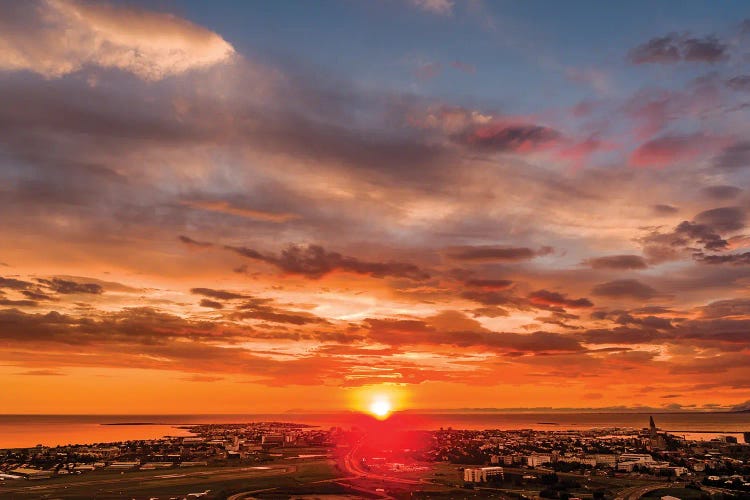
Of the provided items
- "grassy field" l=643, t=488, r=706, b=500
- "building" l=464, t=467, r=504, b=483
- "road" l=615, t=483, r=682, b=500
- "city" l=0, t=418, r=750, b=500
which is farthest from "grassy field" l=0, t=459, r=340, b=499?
"grassy field" l=643, t=488, r=706, b=500

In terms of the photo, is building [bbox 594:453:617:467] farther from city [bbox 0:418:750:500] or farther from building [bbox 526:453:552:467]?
building [bbox 526:453:552:467]

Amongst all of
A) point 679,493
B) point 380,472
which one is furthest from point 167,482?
point 679,493

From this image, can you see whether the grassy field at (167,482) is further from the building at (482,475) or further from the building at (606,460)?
the building at (606,460)

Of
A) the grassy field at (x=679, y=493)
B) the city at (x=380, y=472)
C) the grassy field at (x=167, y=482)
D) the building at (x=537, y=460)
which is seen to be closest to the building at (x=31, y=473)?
the city at (x=380, y=472)

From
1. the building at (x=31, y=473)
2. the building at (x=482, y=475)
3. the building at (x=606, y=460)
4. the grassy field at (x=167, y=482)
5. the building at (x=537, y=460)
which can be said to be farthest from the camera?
the building at (x=537, y=460)

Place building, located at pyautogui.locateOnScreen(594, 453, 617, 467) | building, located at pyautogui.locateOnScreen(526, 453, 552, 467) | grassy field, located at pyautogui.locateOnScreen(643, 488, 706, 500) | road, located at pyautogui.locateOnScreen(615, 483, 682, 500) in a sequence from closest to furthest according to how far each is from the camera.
A: grassy field, located at pyautogui.locateOnScreen(643, 488, 706, 500) < road, located at pyautogui.locateOnScreen(615, 483, 682, 500) < building, located at pyautogui.locateOnScreen(594, 453, 617, 467) < building, located at pyautogui.locateOnScreen(526, 453, 552, 467)

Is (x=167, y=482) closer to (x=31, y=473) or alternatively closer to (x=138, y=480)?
(x=138, y=480)

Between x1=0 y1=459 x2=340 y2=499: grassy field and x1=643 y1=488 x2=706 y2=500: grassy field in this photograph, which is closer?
x1=643 y1=488 x2=706 y2=500: grassy field

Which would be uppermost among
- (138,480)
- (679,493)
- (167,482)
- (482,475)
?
(138,480)
